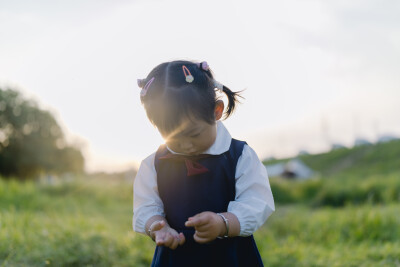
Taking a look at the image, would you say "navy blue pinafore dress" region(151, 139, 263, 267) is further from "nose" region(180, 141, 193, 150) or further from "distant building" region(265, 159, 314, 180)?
"distant building" region(265, 159, 314, 180)

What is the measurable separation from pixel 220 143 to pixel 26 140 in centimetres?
2072

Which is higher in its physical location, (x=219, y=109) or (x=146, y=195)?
(x=219, y=109)

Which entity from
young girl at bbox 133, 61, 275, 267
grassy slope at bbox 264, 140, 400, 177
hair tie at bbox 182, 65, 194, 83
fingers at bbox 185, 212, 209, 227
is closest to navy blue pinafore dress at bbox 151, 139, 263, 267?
young girl at bbox 133, 61, 275, 267

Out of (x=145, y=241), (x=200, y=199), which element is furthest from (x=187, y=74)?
(x=145, y=241)

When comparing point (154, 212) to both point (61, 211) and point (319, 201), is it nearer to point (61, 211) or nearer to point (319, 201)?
point (61, 211)

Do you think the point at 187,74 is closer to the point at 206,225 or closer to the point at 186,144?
the point at 186,144

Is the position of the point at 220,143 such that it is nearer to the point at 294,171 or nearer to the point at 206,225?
the point at 206,225

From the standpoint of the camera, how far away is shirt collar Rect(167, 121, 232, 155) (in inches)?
63.8

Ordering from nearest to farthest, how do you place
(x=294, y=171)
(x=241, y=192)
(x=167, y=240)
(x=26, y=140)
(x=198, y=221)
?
(x=198, y=221) < (x=167, y=240) < (x=241, y=192) < (x=294, y=171) < (x=26, y=140)

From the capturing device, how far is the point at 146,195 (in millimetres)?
1711

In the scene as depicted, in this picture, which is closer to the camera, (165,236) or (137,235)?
(165,236)

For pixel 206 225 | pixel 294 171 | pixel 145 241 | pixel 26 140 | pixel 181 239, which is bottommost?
pixel 294 171

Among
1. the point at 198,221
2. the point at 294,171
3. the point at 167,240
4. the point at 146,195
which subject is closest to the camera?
the point at 198,221

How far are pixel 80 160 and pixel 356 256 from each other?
66.6ft
